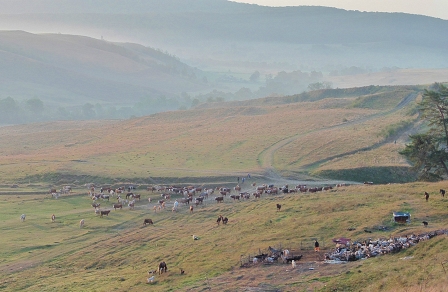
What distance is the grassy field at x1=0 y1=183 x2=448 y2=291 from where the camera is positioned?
25438 mm

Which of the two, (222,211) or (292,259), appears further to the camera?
(222,211)

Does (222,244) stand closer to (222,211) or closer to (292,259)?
(292,259)

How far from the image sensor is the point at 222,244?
118 ft

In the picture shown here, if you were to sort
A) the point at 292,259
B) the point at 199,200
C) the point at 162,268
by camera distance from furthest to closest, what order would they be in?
the point at 199,200
the point at 162,268
the point at 292,259

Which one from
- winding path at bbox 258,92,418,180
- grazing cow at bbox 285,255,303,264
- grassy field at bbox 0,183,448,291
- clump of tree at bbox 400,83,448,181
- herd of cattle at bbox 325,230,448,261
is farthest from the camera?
winding path at bbox 258,92,418,180

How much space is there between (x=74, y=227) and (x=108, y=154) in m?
40.3

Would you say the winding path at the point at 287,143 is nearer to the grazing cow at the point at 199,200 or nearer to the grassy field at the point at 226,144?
the grassy field at the point at 226,144

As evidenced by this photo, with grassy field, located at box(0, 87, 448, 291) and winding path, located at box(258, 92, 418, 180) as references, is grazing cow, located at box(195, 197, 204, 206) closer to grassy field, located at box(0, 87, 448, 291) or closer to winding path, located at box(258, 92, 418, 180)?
grassy field, located at box(0, 87, 448, 291)

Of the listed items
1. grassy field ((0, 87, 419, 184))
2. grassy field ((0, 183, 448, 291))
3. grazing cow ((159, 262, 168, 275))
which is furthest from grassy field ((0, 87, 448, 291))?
grazing cow ((159, 262, 168, 275))

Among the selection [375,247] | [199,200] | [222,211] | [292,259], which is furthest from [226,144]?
[375,247]

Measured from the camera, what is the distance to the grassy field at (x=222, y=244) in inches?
1001

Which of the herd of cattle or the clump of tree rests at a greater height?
the clump of tree

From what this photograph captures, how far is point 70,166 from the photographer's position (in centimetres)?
7562

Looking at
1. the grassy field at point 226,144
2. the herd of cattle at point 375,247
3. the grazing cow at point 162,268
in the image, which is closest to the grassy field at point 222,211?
the grassy field at point 226,144
